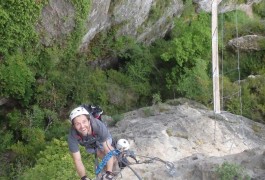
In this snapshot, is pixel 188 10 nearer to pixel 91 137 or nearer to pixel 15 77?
pixel 15 77

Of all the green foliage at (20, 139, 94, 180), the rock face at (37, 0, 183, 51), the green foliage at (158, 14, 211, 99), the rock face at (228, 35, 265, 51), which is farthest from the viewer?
the rock face at (228, 35, 265, 51)

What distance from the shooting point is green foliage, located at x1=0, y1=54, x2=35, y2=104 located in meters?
12.8

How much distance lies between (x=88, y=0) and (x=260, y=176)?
27.8ft

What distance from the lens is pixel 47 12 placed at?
1257 centimetres

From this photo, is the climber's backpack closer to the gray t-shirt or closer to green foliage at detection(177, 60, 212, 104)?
the gray t-shirt

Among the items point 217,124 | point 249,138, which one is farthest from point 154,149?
point 249,138

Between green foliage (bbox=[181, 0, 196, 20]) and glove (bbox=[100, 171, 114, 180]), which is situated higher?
green foliage (bbox=[181, 0, 196, 20])

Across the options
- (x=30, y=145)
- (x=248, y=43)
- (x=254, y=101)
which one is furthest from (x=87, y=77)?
(x=248, y=43)

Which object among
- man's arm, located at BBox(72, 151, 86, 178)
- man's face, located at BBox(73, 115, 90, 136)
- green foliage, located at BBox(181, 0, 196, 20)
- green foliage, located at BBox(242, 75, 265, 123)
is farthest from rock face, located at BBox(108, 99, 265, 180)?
green foliage, located at BBox(181, 0, 196, 20)

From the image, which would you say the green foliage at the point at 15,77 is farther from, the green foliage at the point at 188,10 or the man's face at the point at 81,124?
the green foliage at the point at 188,10

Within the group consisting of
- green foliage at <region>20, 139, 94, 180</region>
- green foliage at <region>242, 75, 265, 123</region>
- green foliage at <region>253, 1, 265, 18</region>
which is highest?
green foliage at <region>253, 1, 265, 18</region>

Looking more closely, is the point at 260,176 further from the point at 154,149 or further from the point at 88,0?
the point at 88,0

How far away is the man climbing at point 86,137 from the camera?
19.3ft

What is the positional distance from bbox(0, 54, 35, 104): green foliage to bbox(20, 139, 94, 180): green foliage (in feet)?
8.96
